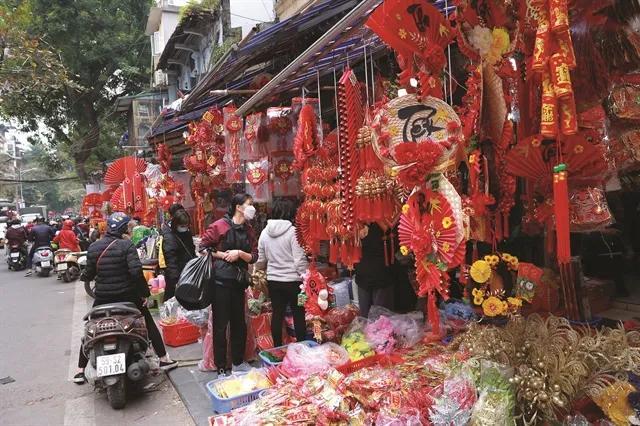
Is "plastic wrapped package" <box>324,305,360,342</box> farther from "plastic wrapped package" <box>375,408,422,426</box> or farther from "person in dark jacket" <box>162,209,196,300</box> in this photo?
"person in dark jacket" <box>162,209,196,300</box>

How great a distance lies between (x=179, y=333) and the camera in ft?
20.6

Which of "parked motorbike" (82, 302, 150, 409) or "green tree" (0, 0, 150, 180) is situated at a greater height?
"green tree" (0, 0, 150, 180)

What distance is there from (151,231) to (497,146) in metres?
9.02

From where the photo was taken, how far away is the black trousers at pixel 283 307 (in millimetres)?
4910

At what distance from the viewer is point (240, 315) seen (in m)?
4.97

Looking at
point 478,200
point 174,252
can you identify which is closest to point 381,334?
point 478,200

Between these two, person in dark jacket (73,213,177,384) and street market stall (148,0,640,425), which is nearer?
street market stall (148,0,640,425)

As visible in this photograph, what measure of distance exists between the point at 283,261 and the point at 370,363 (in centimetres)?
151

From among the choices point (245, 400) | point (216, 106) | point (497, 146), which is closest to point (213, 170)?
point (216, 106)

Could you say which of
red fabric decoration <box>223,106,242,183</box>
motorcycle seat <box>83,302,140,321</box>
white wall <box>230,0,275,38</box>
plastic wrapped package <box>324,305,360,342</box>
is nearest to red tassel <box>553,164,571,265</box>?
plastic wrapped package <box>324,305,360,342</box>

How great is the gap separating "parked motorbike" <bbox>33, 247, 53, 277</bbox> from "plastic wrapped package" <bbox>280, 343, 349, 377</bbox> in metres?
13.3

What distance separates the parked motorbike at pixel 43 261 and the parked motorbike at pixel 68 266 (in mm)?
1349

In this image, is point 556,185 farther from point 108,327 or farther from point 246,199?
point 108,327

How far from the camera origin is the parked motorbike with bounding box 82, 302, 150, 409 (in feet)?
14.6
